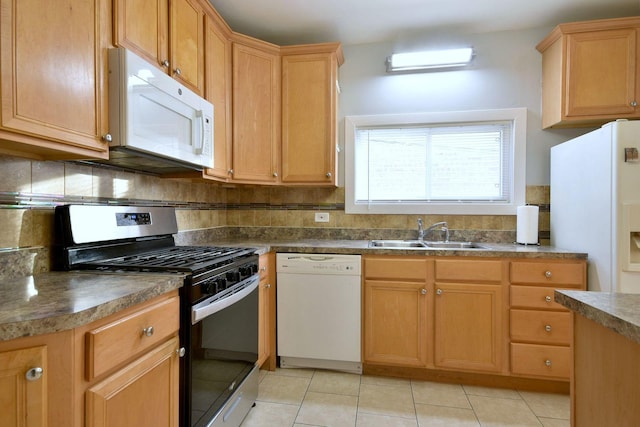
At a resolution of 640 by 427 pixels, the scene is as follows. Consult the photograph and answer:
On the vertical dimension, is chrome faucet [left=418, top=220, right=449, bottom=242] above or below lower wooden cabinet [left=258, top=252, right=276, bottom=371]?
above

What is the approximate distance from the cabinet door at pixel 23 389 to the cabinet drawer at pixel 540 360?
230 centimetres

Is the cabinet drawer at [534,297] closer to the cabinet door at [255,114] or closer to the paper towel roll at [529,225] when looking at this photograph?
the paper towel roll at [529,225]

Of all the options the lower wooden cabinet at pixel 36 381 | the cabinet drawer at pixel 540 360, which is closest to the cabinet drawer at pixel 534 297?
the cabinet drawer at pixel 540 360

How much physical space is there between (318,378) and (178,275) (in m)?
1.41

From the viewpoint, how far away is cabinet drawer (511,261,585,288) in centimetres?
196

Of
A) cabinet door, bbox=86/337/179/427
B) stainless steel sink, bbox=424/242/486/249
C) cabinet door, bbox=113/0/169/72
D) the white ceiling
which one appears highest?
the white ceiling

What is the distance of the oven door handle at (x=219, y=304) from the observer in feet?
4.15

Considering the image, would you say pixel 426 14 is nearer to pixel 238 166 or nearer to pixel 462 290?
pixel 238 166

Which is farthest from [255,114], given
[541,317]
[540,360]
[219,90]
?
[540,360]

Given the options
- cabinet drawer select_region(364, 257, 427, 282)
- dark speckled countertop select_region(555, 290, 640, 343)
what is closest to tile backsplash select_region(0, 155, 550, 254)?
cabinet drawer select_region(364, 257, 427, 282)

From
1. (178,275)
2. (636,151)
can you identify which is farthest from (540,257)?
(178,275)

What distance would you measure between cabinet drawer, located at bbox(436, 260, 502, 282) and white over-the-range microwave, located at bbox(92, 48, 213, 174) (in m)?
1.61

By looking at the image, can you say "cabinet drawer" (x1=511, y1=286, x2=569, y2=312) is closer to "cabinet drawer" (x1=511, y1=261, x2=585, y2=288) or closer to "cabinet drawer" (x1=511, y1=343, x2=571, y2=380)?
"cabinet drawer" (x1=511, y1=261, x2=585, y2=288)

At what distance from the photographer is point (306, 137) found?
246 centimetres
